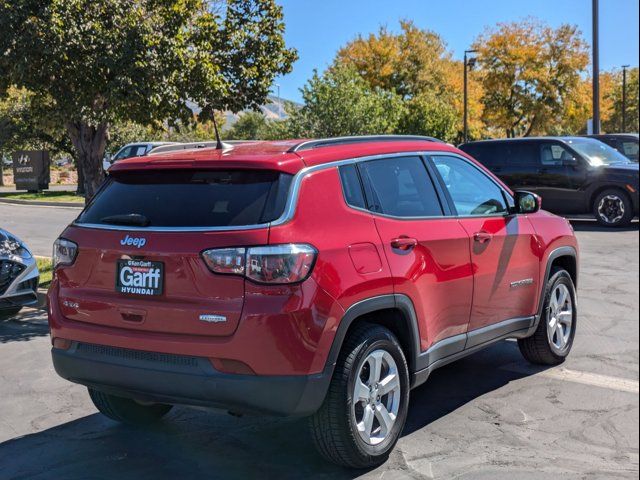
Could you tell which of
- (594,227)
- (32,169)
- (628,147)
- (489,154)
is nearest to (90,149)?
(489,154)

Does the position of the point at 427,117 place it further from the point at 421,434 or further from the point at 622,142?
the point at 421,434

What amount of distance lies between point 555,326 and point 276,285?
10.1 ft

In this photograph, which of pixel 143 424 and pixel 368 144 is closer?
pixel 368 144

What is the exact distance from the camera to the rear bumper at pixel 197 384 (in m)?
3.53

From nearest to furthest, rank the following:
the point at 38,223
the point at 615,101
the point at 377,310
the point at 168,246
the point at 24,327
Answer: the point at 168,246, the point at 377,310, the point at 24,327, the point at 38,223, the point at 615,101

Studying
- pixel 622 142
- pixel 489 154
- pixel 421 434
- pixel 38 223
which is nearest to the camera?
pixel 421 434

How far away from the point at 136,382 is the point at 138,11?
5.54 meters

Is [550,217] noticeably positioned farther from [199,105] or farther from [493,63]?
[493,63]

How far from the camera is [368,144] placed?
14.6 feet

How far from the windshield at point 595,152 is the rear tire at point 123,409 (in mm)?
12554

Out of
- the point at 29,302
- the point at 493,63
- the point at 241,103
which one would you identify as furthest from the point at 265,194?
the point at 493,63

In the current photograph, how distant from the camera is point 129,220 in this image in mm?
3969

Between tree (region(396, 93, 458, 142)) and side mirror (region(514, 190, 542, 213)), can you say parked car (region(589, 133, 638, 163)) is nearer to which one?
side mirror (region(514, 190, 542, 213))

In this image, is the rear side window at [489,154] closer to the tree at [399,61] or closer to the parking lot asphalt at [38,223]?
the parking lot asphalt at [38,223]
